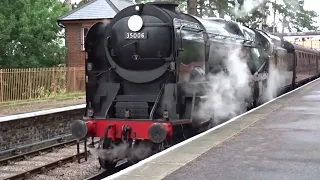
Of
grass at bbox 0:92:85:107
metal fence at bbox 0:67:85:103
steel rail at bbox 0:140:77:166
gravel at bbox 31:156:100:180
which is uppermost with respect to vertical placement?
metal fence at bbox 0:67:85:103

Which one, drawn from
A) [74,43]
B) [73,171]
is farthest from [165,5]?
[74,43]

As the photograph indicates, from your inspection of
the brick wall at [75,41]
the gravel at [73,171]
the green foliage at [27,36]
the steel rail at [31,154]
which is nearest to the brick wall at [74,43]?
the brick wall at [75,41]

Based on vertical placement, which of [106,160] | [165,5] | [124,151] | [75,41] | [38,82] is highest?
[75,41]

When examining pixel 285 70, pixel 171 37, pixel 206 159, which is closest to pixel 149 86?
pixel 171 37

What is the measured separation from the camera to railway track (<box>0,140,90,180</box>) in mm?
8556

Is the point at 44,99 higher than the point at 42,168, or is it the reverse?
the point at 44,99

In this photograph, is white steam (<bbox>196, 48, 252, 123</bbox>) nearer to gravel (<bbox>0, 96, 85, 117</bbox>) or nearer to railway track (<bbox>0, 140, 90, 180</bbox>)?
railway track (<bbox>0, 140, 90, 180</bbox>)

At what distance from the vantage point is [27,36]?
78.6 ft

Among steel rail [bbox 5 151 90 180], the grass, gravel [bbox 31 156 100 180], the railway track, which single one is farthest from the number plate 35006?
the grass

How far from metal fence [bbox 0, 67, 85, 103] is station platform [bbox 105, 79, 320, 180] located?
1260 centimetres

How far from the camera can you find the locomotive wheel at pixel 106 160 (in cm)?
757

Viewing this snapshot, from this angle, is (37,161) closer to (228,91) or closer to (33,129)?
(33,129)

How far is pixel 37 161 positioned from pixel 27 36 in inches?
608

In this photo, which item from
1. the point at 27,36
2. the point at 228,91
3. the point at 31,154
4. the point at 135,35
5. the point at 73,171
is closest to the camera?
the point at 135,35
